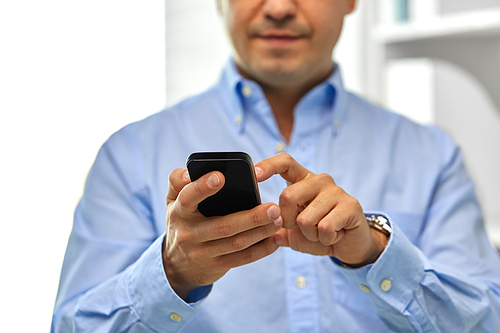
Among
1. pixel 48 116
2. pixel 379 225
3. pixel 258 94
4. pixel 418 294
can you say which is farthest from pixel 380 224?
pixel 48 116

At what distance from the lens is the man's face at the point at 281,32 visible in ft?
2.64

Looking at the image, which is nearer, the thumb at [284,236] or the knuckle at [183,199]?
the knuckle at [183,199]

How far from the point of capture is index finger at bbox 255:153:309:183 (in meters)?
0.53

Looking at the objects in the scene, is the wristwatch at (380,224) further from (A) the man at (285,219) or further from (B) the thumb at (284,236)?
(B) the thumb at (284,236)

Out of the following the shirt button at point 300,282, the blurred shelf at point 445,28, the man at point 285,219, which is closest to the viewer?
the man at point 285,219

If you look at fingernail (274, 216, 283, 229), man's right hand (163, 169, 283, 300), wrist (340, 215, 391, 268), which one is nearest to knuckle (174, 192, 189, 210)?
man's right hand (163, 169, 283, 300)

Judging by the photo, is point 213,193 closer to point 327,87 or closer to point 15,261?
point 15,261

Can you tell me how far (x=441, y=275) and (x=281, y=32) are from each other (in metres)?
0.46

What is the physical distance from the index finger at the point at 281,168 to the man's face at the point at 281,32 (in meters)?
0.30

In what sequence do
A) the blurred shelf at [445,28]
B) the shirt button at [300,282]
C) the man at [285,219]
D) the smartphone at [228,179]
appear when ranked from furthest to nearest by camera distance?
the blurred shelf at [445,28] < the shirt button at [300,282] < the man at [285,219] < the smartphone at [228,179]

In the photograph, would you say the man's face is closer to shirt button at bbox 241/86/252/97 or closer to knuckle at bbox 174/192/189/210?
shirt button at bbox 241/86/252/97

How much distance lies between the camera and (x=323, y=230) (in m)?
0.54

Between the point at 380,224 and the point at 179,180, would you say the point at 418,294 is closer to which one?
the point at 380,224

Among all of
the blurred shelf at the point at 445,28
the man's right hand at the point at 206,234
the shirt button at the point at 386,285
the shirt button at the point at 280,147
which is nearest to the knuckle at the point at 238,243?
the man's right hand at the point at 206,234
